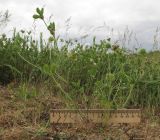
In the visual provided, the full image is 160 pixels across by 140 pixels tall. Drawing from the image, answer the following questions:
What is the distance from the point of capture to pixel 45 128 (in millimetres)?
3088

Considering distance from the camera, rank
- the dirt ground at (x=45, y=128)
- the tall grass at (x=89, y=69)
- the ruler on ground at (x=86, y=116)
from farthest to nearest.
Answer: the tall grass at (x=89, y=69), the ruler on ground at (x=86, y=116), the dirt ground at (x=45, y=128)

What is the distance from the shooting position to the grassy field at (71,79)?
337 cm

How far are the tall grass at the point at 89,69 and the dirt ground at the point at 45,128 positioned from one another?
285mm

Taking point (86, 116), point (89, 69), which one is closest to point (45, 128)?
point (86, 116)

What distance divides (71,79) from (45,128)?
1.25 m

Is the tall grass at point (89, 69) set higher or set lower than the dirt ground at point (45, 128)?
higher

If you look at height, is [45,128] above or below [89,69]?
below

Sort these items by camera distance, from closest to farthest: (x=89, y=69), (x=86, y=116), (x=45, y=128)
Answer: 1. (x=45, y=128)
2. (x=86, y=116)
3. (x=89, y=69)

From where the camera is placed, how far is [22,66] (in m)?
4.54

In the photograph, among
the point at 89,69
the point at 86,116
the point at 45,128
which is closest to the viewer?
the point at 45,128

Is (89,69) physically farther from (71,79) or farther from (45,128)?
(45,128)

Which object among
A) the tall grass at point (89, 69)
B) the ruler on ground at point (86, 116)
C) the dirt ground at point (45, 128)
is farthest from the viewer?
the tall grass at point (89, 69)

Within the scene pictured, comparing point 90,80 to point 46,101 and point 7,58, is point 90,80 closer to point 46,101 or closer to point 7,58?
point 46,101

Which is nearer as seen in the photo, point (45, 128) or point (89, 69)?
point (45, 128)
